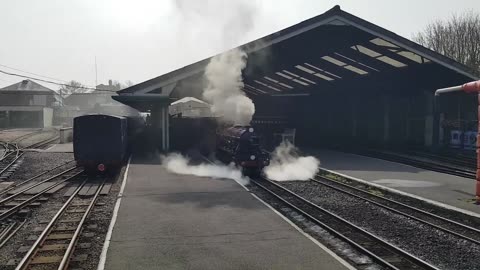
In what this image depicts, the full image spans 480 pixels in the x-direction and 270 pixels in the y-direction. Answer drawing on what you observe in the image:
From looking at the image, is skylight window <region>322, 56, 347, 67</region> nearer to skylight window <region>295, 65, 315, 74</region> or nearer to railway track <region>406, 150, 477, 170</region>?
skylight window <region>295, 65, 315, 74</region>

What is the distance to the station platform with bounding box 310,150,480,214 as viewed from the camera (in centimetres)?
1275

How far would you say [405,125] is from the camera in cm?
2966

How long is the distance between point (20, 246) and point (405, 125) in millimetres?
26141

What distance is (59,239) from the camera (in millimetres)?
9070

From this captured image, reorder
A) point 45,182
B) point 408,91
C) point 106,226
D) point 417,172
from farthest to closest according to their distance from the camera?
point 408,91 < point 417,172 < point 45,182 < point 106,226

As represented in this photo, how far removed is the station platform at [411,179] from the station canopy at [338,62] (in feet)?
19.3

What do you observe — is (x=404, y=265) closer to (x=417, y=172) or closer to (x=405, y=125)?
(x=417, y=172)

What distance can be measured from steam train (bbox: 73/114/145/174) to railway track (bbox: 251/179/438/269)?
7.57 meters

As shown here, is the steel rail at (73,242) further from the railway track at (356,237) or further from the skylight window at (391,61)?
the skylight window at (391,61)

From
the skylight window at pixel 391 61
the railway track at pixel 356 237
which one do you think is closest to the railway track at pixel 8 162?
the railway track at pixel 356 237

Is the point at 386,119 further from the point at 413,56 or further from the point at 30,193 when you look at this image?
the point at 30,193

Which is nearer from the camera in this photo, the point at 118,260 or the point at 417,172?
the point at 118,260

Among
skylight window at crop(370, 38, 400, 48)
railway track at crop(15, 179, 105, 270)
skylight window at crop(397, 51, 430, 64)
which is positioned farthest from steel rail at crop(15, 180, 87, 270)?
skylight window at crop(397, 51, 430, 64)

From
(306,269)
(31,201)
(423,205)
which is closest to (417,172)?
(423,205)
